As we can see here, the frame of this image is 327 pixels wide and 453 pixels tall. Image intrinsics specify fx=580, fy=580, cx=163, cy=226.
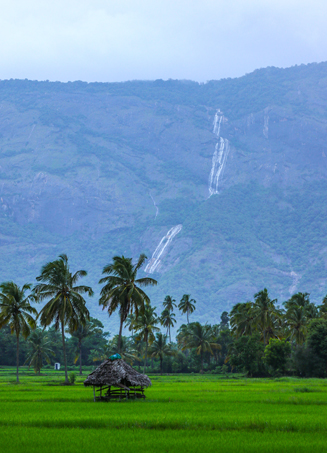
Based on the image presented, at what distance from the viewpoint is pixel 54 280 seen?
6469cm

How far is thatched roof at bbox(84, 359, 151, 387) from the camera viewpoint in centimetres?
3947

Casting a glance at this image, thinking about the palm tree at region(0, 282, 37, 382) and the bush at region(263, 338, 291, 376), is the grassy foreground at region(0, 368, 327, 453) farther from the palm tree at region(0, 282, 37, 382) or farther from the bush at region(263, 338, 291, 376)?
the bush at region(263, 338, 291, 376)

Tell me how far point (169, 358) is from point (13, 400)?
7861 centimetres

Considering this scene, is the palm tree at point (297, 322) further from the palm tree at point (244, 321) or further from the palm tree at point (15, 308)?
the palm tree at point (15, 308)

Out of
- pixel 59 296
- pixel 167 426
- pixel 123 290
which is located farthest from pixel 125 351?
pixel 167 426

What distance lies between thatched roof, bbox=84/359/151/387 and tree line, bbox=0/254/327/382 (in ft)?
63.6

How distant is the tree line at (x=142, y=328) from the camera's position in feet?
208

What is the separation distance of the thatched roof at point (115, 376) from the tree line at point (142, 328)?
19379 millimetres

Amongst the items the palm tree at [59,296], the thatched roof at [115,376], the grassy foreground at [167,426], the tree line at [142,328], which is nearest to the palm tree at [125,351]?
the tree line at [142,328]

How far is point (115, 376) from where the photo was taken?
39.6m

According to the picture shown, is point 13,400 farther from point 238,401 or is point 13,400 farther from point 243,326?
point 243,326

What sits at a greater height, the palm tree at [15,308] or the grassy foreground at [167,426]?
the palm tree at [15,308]

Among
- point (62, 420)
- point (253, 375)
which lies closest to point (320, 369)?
point (253, 375)

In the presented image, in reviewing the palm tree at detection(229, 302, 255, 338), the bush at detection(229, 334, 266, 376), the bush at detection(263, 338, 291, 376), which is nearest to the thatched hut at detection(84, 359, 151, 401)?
the bush at detection(263, 338, 291, 376)
